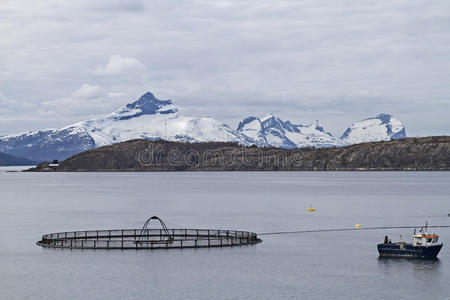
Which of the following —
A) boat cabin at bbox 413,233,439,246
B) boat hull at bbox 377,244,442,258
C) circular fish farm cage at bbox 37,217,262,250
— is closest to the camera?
boat hull at bbox 377,244,442,258

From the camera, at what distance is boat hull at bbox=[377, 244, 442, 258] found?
92.8 m

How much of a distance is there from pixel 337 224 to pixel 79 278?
7723 centimetres

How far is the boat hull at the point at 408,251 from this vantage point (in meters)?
92.8

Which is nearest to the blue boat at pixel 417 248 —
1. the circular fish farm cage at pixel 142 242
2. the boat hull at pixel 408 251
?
the boat hull at pixel 408 251

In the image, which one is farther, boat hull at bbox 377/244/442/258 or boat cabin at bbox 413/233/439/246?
boat cabin at bbox 413/233/439/246

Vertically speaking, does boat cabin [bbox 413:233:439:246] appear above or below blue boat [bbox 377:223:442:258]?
above

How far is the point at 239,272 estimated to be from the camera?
83250mm

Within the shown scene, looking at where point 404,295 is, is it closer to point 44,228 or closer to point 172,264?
point 172,264

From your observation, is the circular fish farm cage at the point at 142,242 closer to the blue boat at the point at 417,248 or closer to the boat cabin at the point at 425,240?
the blue boat at the point at 417,248

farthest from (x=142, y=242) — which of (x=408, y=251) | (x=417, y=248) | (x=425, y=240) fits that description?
(x=425, y=240)

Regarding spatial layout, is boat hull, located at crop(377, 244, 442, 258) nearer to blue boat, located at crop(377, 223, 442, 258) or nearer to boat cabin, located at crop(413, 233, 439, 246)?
blue boat, located at crop(377, 223, 442, 258)

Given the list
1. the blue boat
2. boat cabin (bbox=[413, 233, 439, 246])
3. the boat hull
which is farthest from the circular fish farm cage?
boat cabin (bbox=[413, 233, 439, 246])

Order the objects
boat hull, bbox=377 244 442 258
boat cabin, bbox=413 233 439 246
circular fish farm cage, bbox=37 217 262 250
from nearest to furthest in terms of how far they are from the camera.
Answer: boat hull, bbox=377 244 442 258 < boat cabin, bbox=413 233 439 246 < circular fish farm cage, bbox=37 217 262 250

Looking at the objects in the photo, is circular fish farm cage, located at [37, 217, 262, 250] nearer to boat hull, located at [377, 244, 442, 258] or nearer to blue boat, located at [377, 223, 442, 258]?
boat hull, located at [377, 244, 442, 258]
